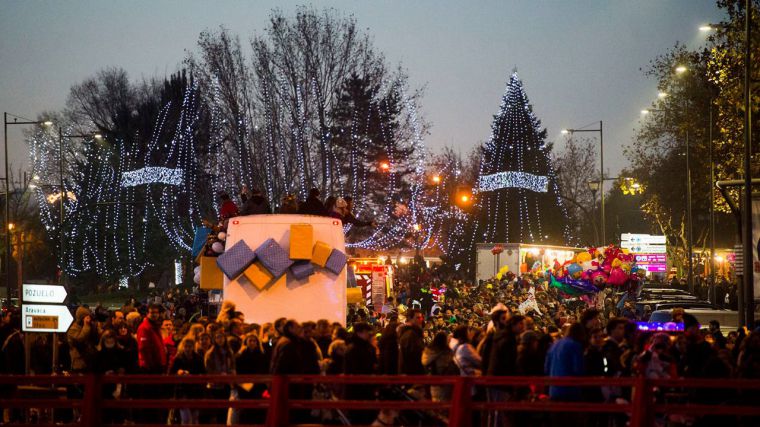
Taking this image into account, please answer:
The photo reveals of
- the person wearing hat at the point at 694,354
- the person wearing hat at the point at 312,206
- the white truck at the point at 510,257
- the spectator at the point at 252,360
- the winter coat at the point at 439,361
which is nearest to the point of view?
the winter coat at the point at 439,361

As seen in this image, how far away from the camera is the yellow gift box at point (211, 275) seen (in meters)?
17.1

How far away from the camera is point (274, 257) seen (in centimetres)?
1556

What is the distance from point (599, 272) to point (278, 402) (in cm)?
2137

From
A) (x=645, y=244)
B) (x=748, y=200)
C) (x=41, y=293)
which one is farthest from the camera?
(x=645, y=244)

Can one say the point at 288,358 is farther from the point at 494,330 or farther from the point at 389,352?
the point at 494,330

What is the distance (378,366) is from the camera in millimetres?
13609

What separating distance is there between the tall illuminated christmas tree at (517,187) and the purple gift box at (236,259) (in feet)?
222

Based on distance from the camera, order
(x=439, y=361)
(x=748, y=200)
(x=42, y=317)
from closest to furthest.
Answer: (x=439, y=361)
(x=42, y=317)
(x=748, y=200)

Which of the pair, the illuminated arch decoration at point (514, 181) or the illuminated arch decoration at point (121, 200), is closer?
the illuminated arch decoration at point (121, 200)

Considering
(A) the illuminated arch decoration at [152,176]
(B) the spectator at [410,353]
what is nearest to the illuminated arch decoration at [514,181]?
(A) the illuminated arch decoration at [152,176]

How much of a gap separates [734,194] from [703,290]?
678 inches

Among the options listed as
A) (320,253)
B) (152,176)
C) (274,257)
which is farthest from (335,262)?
(152,176)

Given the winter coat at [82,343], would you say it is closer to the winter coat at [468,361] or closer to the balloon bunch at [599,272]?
the winter coat at [468,361]

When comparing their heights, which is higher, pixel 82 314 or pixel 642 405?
pixel 82 314
